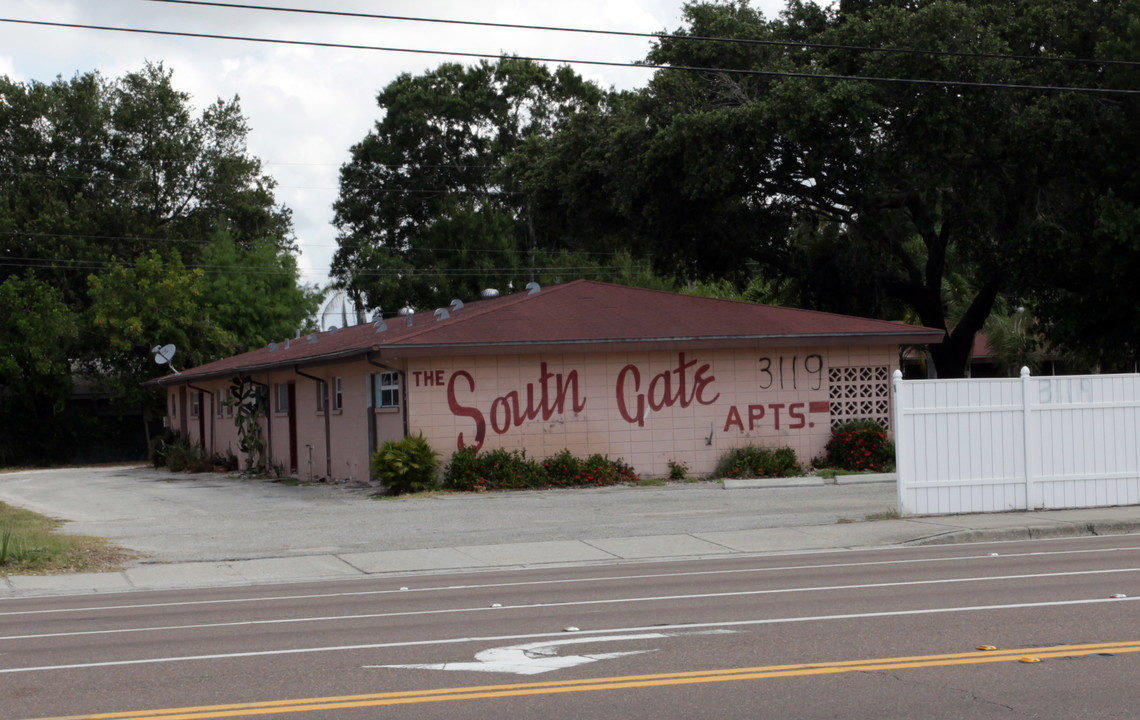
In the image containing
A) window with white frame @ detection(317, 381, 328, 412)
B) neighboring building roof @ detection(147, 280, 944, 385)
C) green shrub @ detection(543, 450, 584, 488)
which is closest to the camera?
neighboring building roof @ detection(147, 280, 944, 385)

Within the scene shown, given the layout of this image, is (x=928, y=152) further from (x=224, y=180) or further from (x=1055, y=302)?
(x=224, y=180)

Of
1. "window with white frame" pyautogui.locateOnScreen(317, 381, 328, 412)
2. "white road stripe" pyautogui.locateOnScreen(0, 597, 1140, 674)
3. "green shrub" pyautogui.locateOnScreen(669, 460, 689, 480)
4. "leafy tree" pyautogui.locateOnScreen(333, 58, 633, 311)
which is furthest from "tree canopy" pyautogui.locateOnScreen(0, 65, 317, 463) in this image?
"white road stripe" pyautogui.locateOnScreen(0, 597, 1140, 674)

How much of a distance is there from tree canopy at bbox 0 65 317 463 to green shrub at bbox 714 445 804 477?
28690mm

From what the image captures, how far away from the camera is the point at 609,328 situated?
2530cm

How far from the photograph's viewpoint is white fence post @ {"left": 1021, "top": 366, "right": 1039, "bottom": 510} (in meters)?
17.3

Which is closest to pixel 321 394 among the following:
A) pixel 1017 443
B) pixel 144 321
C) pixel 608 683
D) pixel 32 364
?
pixel 1017 443

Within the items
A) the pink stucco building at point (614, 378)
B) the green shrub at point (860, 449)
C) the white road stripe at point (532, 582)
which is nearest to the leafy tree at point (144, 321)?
the pink stucco building at point (614, 378)

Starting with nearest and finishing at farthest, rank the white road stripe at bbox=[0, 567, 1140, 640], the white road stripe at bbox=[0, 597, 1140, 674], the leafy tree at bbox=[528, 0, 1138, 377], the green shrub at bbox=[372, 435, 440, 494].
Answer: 1. the white road stripe at bbox=[0, 597, 1140, 674]
2. the white road stripe at bbox=[0, 567, 1140, 640]
3. the green shrub at bbox=[372, 435, 440, 494]
4. the leafy tree at bbox=[528, 0, 1138, 377]

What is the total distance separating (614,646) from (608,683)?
3.95ft

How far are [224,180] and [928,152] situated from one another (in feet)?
124

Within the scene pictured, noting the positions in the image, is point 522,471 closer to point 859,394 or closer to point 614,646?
point 859,394

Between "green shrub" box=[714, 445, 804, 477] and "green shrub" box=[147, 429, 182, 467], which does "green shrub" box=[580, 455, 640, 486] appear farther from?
"green shrub" box=[147, 429, 182, 467]

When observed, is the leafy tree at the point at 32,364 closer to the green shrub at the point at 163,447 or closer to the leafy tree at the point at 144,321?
the leafy tree at the point at 144,321

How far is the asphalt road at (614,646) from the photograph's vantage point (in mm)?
7082
